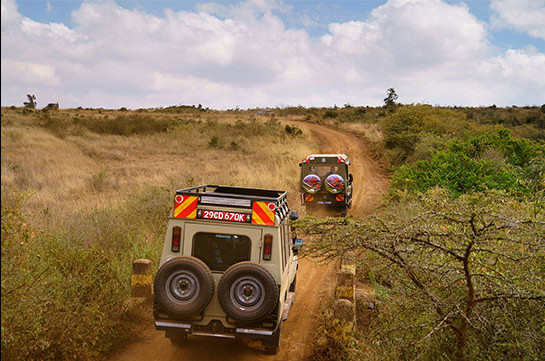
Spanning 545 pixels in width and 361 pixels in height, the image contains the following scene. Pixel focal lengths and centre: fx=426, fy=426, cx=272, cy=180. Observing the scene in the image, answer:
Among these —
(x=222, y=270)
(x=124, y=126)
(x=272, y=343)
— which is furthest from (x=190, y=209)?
(x=124, y=126)

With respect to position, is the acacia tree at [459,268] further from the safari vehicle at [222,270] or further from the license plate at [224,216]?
the license plate at [224,216]

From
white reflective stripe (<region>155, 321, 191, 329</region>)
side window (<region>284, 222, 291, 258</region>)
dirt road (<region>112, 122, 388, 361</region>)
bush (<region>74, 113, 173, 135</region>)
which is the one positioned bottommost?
dirt road (<region>112, 122, 388, 361</region>)

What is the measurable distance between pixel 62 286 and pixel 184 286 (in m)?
2.01

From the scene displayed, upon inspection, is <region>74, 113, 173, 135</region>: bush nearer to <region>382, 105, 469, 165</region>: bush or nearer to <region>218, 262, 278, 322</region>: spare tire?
<region>382, 105, 469, 165</region>: bush

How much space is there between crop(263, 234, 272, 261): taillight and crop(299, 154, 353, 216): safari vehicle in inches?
359

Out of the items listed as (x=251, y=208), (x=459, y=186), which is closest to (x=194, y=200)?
(x=251, y=208)

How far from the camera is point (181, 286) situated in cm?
533

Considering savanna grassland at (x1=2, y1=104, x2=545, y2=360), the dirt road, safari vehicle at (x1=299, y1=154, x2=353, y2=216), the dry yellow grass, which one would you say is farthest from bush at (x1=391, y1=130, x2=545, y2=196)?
the dry yellow grass

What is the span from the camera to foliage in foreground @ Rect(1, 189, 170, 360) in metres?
4.62

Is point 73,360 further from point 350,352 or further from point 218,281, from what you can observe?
point 350,352

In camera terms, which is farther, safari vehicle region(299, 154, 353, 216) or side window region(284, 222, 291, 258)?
safari vehicle region(299, 154, 353, 216)

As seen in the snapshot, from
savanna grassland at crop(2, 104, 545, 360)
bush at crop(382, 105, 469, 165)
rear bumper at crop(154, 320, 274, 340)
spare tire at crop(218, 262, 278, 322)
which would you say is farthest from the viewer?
bush at crop(382, 105, 469, 165)

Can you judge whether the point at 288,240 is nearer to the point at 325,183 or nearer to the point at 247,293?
the point at 247,293

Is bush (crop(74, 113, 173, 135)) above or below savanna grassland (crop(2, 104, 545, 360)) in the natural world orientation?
above
